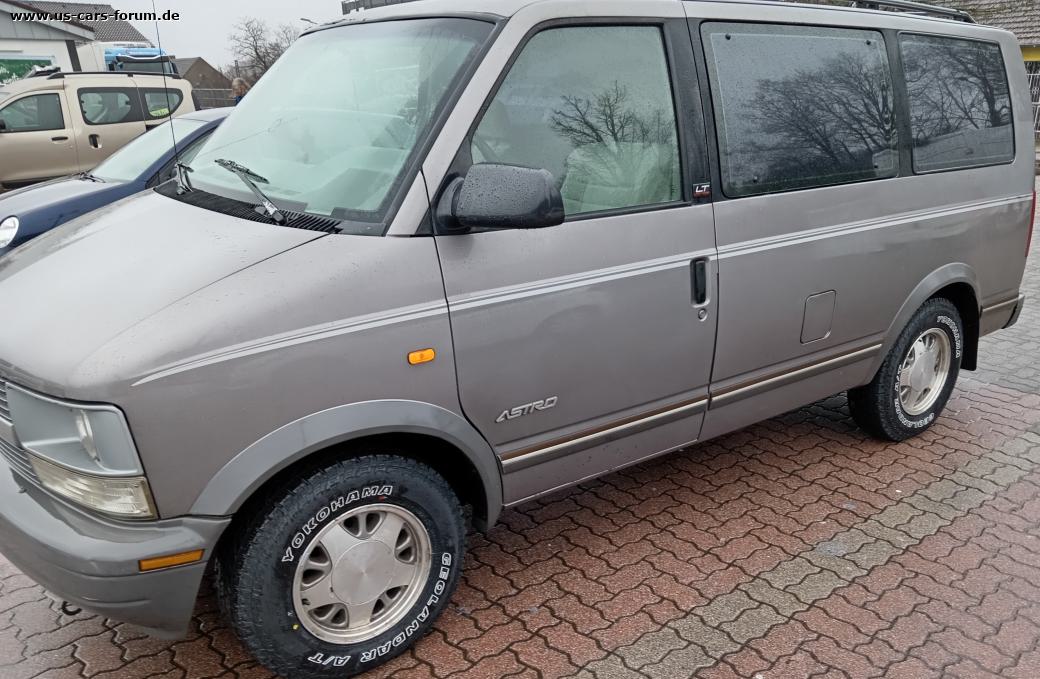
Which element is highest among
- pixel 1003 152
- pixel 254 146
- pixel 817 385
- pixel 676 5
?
pixel 676 5

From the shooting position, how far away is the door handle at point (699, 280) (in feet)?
10.0

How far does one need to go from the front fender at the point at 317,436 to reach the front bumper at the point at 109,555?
0.29 feet

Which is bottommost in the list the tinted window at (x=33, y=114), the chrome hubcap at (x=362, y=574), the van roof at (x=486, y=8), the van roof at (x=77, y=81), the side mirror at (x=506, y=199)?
the chrome hubcap at (x=362, y=574)

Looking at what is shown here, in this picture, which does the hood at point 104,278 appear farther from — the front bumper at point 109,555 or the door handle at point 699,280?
the door handle at point 699,280

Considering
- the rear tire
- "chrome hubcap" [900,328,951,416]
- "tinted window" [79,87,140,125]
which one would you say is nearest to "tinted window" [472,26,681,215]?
the rear tire

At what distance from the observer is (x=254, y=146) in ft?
9.77

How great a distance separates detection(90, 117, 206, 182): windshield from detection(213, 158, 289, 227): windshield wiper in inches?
166

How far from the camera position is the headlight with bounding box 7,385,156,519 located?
2064 mm

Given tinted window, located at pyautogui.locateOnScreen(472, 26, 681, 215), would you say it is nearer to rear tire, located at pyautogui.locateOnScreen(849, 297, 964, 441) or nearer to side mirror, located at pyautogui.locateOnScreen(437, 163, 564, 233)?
side mirror, located at pyautogui.locateOnScreen(437, 163, 564, 233)

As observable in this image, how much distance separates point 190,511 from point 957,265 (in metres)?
3.85

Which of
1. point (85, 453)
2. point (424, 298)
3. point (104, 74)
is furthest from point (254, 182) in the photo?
point (104, 74)

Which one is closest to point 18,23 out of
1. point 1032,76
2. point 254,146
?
point 254,146

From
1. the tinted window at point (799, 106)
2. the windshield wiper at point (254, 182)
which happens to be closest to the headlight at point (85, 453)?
the windshield wiper at point (254, 182)

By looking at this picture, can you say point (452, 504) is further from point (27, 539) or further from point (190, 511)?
point (27, 539)
